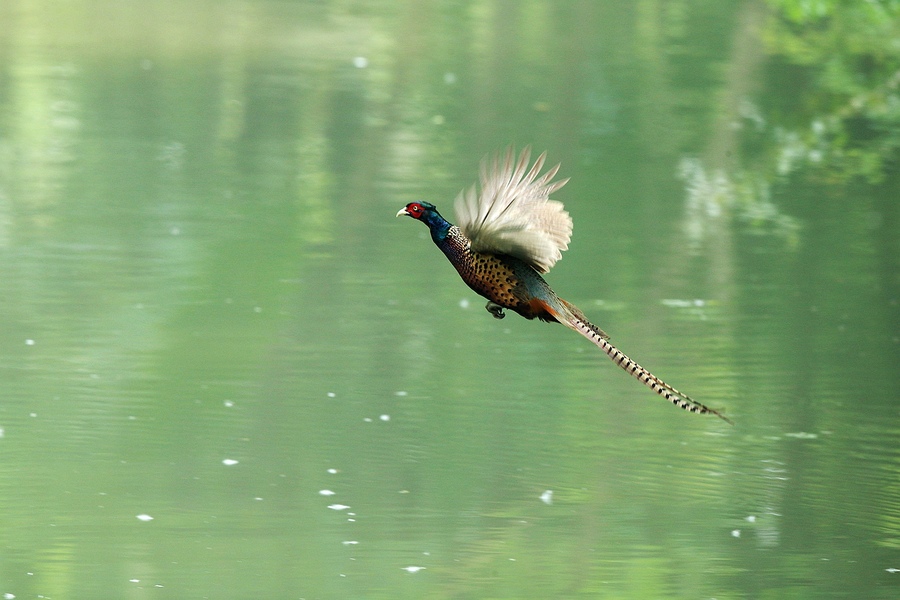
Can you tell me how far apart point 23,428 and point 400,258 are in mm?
4478

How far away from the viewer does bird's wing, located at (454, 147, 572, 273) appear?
521 centimetres

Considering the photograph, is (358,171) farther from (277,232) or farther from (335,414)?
(335,414)

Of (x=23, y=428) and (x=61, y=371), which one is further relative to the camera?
(x=61, y=371)

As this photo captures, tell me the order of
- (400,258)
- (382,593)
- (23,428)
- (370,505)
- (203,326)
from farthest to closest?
(400,258) → (203,326) → (23,428) → (370,505) → (382,593)

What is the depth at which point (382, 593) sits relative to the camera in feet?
24.6

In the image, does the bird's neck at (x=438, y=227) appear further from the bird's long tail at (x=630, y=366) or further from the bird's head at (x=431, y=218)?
the bird's long tail at (x=630, y=366)

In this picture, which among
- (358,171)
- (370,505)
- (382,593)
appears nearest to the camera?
(382,593)

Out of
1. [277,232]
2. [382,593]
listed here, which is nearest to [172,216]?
[277,232]

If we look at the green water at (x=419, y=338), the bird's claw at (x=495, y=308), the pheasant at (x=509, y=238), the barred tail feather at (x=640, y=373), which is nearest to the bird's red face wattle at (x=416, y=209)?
the pheasant at (x=509, y=238)

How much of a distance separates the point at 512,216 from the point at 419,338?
19.8 feet

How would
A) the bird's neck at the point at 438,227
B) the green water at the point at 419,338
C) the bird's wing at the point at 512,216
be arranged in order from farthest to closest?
the green water at the point at 419,338 < the bird's neck at the point at 438,227 < the bird's wing at the point at 512,216

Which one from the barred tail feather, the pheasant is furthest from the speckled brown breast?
the barred tail feather

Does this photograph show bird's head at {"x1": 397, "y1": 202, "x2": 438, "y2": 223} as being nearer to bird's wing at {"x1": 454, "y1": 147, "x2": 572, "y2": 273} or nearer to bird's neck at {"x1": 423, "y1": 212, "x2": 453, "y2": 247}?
bird's neck at {"x1": 423, "y1": 212, "x2": 453, "y2": 247}

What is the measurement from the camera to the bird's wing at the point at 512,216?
5215 mm
